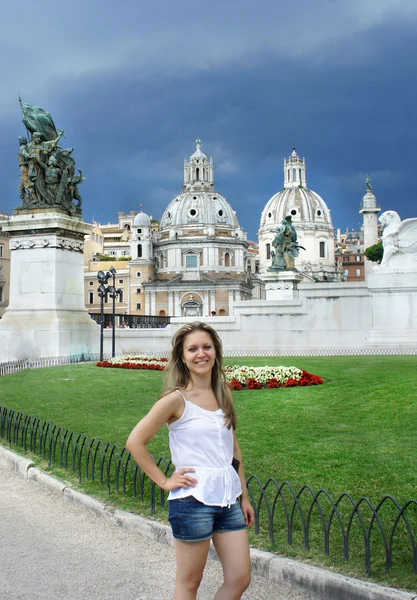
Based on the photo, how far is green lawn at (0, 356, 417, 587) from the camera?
24.0ft

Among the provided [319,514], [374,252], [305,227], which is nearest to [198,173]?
[305,227]

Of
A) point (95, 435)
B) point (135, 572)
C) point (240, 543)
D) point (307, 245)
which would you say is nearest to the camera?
point (240, 543)

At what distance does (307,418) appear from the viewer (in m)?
10.9

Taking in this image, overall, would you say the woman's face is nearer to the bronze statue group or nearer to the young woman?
the young woman

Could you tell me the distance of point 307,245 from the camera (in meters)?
135

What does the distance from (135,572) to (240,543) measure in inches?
73.3

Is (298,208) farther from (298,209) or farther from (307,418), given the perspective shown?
(307,418)

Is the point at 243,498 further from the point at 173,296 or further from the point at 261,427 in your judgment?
the point at 173,296

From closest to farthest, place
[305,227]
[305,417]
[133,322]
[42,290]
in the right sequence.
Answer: [305,417] < [42,290] < [133,322] < [305,227]

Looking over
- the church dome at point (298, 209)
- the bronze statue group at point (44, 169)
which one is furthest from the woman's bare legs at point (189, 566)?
the church dome at point (298, 209)

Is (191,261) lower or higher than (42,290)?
higher

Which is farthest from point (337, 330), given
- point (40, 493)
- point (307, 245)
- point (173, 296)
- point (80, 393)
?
point (307, 245)

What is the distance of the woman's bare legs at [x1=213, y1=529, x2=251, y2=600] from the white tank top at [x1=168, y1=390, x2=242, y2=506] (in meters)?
0.21

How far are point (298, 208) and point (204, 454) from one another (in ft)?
440
